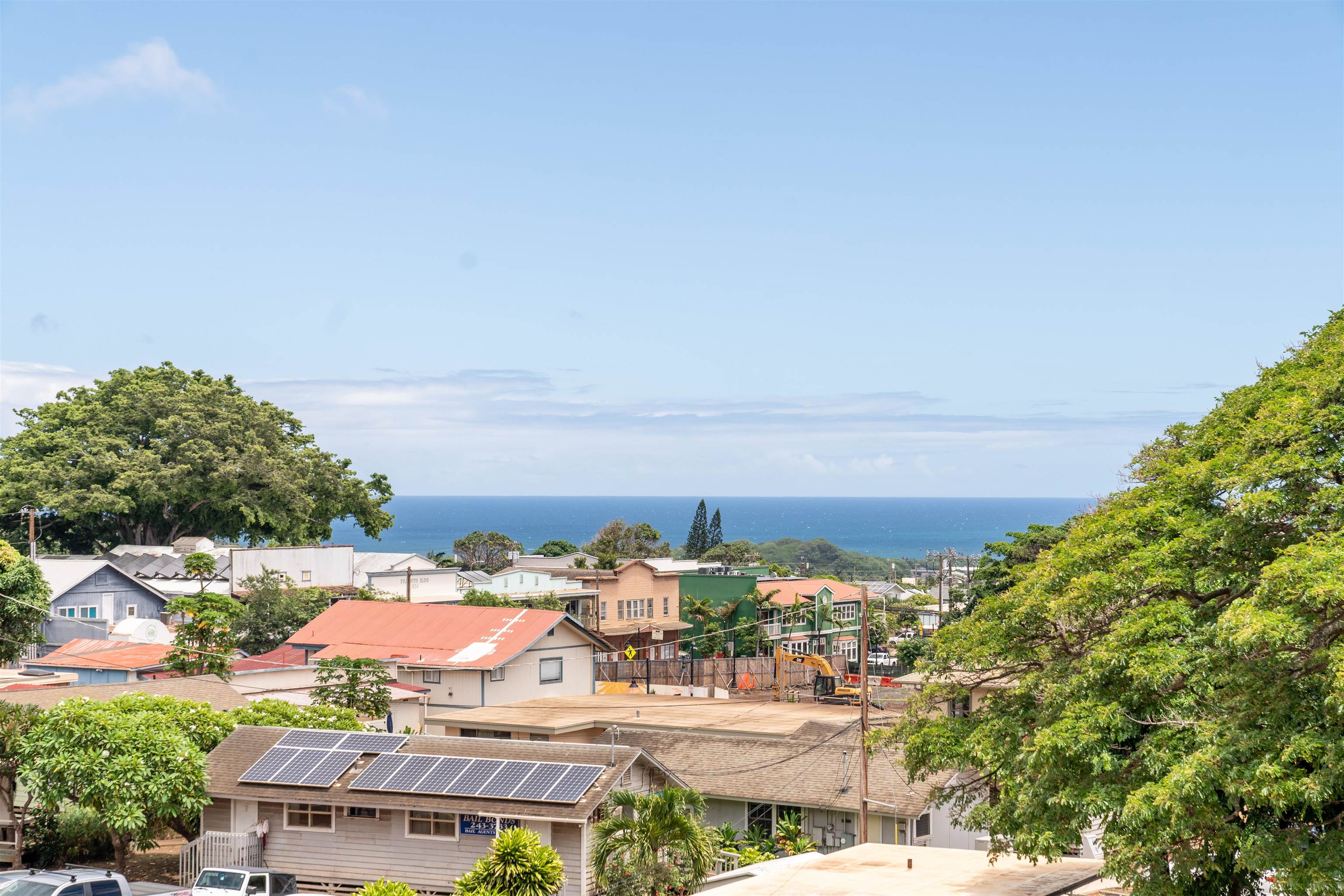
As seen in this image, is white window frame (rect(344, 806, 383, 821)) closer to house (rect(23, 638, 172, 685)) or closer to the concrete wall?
house (rect(23, 638, 172, 685))

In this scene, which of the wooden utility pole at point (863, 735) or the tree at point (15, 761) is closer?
the tree at point (15, 761)

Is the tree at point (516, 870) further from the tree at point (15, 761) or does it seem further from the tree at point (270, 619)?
the tree at point (270, 619)

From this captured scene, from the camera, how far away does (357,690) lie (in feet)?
144

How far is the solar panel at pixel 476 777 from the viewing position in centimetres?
2900

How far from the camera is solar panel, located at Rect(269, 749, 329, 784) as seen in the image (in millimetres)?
30281

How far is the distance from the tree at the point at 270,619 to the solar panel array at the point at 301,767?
35608mm

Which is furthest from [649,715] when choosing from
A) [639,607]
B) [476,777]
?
[639,607]

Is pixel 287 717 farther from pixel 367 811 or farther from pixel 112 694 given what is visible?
pixel 367 811

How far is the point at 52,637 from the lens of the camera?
66.8 m

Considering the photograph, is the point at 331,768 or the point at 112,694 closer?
the point at 331,768

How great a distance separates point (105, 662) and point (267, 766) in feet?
71.0

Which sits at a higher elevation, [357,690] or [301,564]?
[301,564]

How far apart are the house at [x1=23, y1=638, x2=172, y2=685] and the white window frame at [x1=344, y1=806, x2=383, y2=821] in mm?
18274

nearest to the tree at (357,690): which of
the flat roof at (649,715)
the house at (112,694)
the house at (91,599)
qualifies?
the flat roof at (649,715)
